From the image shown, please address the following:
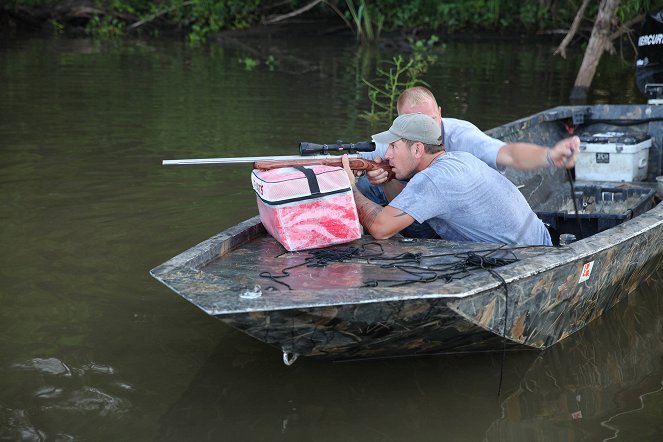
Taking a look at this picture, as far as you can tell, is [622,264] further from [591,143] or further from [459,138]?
[591,143]

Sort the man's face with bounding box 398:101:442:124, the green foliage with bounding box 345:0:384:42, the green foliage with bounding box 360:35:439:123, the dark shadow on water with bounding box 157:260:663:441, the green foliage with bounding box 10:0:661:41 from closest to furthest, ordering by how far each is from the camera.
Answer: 1. the dark shadow on water with bounding box 157:260:663:441
2. the man's face with bounding box 398:101:442:124
3. the green foliage with bounding box 360:35:439:123
4. the green foliage with bounding box 345:0:384:42
5. the green foliage with bounding box 10:0:661:41

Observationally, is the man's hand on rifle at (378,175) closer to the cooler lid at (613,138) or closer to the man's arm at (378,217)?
the man's arm at (378,217)

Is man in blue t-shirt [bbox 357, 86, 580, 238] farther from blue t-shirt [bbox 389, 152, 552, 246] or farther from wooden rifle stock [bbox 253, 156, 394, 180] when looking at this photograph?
blue t-shirt [bbox 389, 152, 552, 246]

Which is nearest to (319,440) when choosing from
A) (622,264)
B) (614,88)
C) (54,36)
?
(622,264)

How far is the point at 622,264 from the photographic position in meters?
5.03

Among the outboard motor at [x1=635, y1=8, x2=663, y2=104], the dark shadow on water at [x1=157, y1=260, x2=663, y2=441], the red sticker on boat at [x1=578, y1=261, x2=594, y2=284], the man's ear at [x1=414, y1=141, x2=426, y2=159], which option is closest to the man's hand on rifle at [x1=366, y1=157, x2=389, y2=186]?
the man's ear at [x1=414, y1=141, x2=426, y2=159]

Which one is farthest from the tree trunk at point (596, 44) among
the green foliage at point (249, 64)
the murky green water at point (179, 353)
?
the green foliage at point (249, 64)

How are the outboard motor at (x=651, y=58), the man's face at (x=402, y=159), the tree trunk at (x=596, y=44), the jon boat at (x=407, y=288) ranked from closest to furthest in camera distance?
the jon boat at (x=407, y=288) → the man's face at (x=402, y=159) → the outboard motor at (x=651, y=58) → the tree trunk at (x=596, y=44)

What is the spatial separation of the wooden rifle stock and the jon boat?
40cm

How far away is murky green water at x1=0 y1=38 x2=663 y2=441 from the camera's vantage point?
412 cm

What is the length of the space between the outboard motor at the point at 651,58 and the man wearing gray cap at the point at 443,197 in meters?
3.92

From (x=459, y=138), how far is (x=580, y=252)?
4.23 ft

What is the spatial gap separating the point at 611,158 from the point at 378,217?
3.29m

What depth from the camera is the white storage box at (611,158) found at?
24.1 ft
